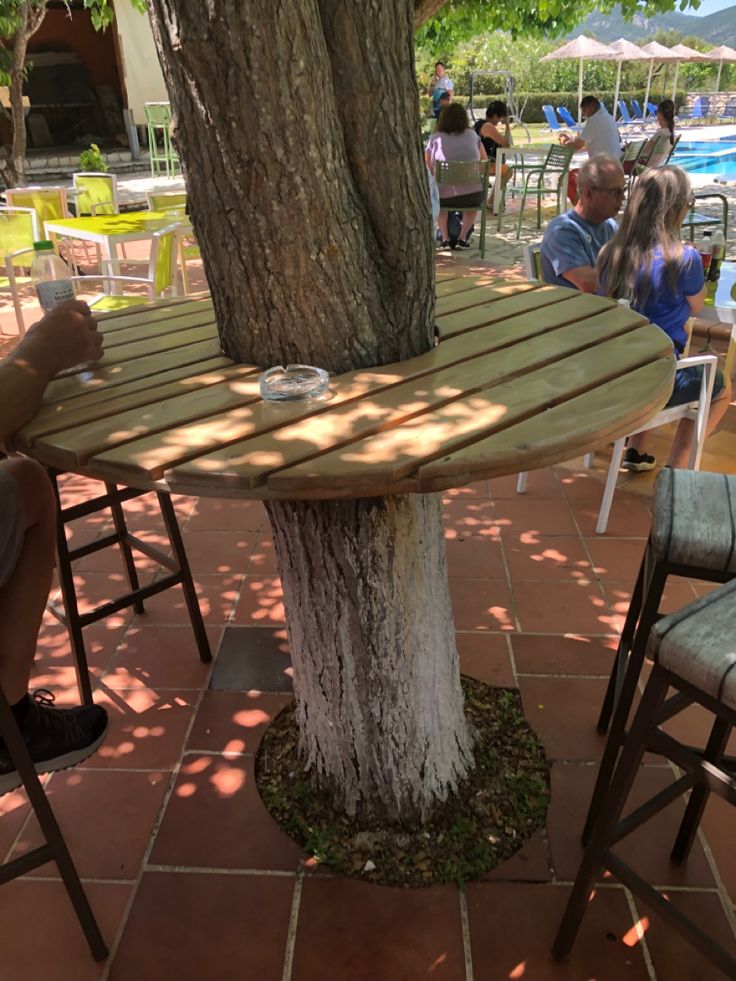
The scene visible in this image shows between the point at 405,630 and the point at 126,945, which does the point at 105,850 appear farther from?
the point at 405,630

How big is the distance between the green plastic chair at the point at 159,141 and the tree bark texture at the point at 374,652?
1470cm

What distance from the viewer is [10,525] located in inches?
60.1

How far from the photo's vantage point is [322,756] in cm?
195

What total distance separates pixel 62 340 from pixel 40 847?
1.04 m

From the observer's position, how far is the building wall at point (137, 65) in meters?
16.5

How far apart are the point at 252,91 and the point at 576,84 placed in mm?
35011

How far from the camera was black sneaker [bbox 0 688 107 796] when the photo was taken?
67.6 inches

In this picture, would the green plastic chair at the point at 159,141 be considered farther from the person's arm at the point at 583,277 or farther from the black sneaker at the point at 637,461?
the black sneaker at the point at 637,461

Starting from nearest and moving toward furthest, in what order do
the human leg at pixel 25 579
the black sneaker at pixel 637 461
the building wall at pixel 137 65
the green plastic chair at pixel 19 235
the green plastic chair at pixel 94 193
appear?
the human leg at pixel 25 579
the black sneaker at pixel 637 461
the green plastic chair at pixel 19 235
the green plastic chair at pixel 94 193
the building wall at pixel 137 65

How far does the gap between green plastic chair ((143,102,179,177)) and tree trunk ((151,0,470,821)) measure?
14.6m

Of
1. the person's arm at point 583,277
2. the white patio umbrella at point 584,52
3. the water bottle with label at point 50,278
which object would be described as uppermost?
the white patio umbrella at point 584,52

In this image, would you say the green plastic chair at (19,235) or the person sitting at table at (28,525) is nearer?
the person sitting at table at (28,525)

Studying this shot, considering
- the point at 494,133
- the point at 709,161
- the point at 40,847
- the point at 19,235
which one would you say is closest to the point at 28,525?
the point at 40,847

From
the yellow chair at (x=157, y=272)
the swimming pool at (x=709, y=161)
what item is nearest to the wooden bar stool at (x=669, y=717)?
the yellow chair at (x=157, y=272)
